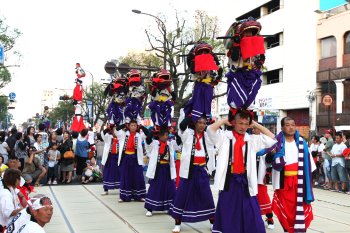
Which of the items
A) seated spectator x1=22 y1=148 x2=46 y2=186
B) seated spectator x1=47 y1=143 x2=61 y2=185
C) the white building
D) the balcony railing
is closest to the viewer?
seated spectator x1=22 y1=148 x2=46 y2=186

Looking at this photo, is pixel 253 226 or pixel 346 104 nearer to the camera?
pixel 253 226

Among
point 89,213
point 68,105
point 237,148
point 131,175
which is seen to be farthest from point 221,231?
point 68,105

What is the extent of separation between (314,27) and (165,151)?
23451 mm

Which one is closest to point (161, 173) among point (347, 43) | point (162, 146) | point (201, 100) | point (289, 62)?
point (162, 146)

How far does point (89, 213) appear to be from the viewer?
9.80 meters

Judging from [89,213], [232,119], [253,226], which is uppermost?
[232,119]

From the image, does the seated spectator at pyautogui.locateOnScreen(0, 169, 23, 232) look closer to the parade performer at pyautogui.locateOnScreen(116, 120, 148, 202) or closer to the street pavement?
the street pavement

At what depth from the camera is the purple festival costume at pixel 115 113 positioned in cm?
1249

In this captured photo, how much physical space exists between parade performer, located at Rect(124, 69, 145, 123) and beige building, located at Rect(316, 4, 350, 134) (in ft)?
57.6

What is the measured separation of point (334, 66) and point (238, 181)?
80.5 ft

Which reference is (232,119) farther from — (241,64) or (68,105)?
(68,105)

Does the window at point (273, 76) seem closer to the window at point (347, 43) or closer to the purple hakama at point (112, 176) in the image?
the window at point (347, 43)

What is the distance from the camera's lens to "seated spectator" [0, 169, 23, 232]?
5785mm

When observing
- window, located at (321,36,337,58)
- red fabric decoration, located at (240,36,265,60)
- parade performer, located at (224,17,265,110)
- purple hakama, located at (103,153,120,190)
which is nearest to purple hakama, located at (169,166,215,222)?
parade performer, located at (224,17,265,110)
